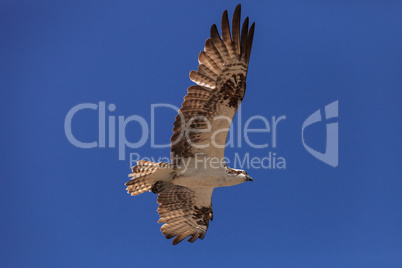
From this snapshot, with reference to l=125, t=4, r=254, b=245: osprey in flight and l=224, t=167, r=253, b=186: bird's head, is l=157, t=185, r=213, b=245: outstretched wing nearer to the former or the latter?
l=125, t=4, r=254, b=245: osprey in flight

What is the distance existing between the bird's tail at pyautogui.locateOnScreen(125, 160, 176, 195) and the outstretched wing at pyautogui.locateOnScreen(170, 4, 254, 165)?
58 cm

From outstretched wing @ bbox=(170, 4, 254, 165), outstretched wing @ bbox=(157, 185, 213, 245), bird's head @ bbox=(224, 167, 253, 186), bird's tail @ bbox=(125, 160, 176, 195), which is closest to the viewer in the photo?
outstretched wing @ bbox=(170, 4, 254, 165)

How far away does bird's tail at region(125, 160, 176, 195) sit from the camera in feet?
29.7

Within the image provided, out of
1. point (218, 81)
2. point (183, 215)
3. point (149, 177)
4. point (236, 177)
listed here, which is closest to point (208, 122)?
point (218, 81)

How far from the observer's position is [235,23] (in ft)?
28.1

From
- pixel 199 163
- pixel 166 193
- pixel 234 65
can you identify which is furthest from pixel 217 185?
pixel 234 65

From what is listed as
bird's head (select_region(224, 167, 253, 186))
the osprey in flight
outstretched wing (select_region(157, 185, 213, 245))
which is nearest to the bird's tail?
the osprey in flight

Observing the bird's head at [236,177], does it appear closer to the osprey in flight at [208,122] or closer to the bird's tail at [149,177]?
the osprey in flight at [208,122]

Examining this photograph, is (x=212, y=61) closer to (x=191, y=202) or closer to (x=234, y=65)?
(x=234, y=65)

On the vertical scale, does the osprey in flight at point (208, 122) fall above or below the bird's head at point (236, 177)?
above

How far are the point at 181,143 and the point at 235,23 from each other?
83.0 inches

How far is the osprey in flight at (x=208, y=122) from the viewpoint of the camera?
8.66 m

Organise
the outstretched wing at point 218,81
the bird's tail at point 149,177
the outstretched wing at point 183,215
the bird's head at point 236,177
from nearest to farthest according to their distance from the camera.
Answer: the outstretched wing at point 218,81 < the bird's tail at point 149,177 < the bird's head at point 236,177 < the outstretched wing at point 183,215

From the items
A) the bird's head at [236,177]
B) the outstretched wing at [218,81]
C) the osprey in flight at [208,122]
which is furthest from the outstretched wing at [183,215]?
the outstretched wing at [218,81]
